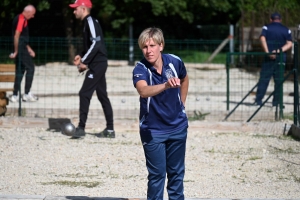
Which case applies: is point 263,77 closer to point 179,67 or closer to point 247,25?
point 179,67

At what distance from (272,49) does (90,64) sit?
4.91m

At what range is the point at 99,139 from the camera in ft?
34.8

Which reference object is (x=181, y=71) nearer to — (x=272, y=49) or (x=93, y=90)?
(x=93, y=90)

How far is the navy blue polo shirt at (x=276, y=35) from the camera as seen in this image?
14.1 m

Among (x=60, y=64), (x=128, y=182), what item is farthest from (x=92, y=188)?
(x=60, y=64)

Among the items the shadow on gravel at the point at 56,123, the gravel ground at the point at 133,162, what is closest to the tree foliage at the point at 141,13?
the gravel ground at the point at 133,162

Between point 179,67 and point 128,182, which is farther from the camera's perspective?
point 128,182

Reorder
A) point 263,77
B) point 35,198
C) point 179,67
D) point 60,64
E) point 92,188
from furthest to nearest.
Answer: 1. point 60,64
2. point 263,77
3. point 92,188
4. point 35,198
5. point 179,67

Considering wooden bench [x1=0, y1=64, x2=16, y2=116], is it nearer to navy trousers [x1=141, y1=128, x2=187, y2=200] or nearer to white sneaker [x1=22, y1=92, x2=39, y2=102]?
white sneaker [x1=22, y1=92, x2=39, y2=102]

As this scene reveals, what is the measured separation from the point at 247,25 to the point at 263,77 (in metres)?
10.4

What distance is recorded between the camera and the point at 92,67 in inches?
413

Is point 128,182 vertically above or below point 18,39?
below

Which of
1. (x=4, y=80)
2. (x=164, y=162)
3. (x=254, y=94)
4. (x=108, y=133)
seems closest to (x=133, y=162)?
(x=108, y=133)

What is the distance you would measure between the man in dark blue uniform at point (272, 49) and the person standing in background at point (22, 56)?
4.27m
